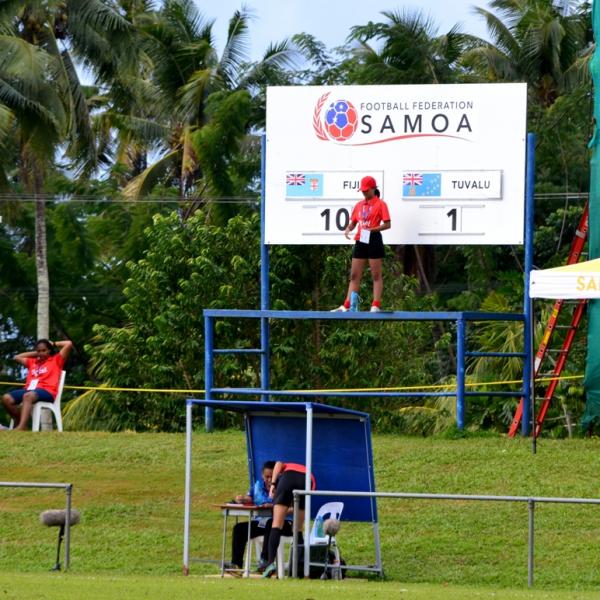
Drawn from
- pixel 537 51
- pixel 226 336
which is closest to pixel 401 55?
pixel 537 51

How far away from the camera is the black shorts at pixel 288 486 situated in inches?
599

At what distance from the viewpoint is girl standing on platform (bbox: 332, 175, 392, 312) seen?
21547 millimetres

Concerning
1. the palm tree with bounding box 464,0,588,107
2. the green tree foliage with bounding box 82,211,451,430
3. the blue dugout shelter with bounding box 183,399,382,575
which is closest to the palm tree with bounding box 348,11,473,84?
the palm tree with bounding box 464,0,588,107

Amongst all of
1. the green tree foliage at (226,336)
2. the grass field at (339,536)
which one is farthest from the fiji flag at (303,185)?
the green tree foliage at (226,336)

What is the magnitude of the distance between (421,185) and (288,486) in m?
7.89

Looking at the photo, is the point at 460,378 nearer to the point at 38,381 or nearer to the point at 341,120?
the point at 341,120

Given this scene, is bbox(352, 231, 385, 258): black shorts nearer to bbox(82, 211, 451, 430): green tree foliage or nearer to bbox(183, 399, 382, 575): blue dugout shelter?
bbox(183, 399, 382, 575): blue dugout shelter

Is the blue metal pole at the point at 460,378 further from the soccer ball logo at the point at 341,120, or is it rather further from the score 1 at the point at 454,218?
the soccer ball logo at the point at 341,120

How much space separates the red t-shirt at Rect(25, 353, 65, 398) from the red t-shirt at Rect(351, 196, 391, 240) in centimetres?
465

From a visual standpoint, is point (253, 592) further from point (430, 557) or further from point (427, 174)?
point (427, 174)

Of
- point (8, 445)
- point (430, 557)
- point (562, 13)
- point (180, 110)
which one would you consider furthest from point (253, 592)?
point (562, 13)

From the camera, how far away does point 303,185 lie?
891 inches

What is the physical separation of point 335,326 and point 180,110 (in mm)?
18366

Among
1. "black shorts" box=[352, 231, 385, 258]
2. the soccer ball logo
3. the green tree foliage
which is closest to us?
"black shorts" box=[352, 231, 385, 258]
